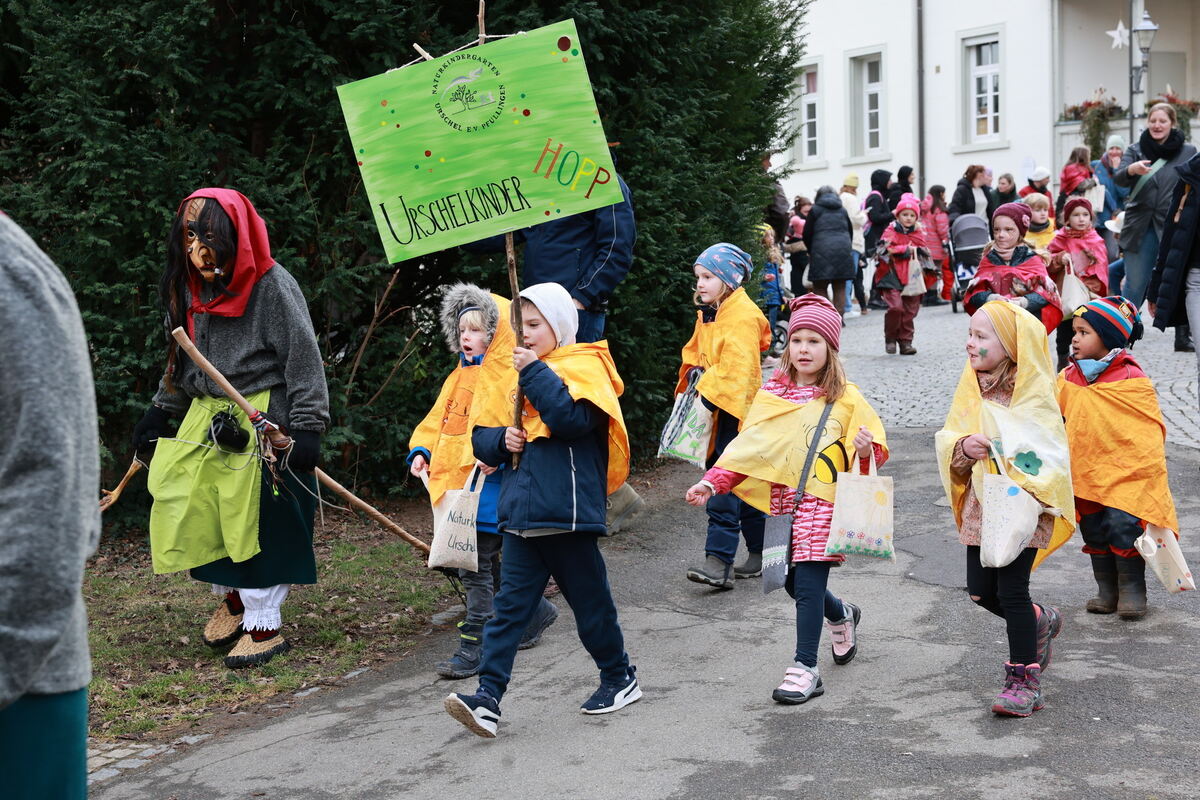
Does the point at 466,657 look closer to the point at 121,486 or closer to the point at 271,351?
the point at 271,351

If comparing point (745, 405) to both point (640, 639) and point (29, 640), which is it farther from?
point (29, 640)

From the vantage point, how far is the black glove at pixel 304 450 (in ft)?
18.6

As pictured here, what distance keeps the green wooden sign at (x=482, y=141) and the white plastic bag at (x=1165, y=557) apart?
2.61 m

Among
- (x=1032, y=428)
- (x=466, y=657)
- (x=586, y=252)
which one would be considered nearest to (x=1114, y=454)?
(x=1032, y=428)

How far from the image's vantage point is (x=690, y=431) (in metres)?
6.68

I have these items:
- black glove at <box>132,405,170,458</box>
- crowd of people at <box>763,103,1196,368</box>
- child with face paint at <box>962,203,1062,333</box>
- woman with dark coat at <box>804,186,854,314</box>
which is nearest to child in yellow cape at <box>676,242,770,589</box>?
black glove at <box>132,405,170,458</box>

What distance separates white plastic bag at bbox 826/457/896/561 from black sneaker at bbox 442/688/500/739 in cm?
132

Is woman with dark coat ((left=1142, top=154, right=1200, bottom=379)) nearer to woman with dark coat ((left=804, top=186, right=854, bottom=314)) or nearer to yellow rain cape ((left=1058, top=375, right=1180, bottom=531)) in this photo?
yellow rain cape ((left=1058, top=375, right=1180, bottom=531))

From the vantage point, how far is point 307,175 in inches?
314

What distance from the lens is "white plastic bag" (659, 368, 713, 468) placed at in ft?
21.8

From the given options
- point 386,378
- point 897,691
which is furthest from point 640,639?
point 386,378

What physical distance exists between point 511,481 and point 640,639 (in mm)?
1415

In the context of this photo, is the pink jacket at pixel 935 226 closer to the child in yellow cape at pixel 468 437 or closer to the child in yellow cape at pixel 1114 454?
the child in yellow cape at pixel 1114 454

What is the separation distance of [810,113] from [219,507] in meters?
30.4
